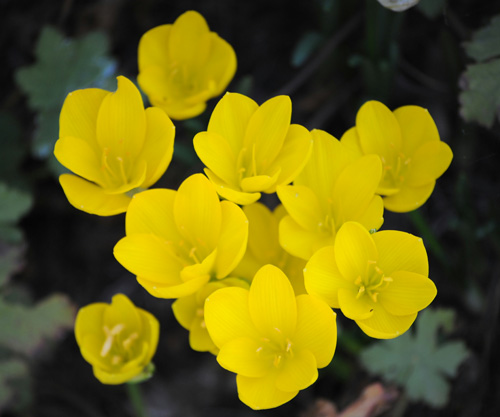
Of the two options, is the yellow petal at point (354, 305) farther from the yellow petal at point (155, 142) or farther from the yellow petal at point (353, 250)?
the yellow petal at point (155, 142)

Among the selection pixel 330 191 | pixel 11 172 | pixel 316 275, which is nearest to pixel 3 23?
pixel 11 172

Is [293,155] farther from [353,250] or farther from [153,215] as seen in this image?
[153,215]

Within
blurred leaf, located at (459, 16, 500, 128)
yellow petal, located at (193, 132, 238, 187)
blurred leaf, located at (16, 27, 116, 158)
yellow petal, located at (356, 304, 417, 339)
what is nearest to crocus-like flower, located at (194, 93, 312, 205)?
yellow petal, located at (193, 132, 238, 187)

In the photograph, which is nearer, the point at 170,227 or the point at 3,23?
the point at 170,227

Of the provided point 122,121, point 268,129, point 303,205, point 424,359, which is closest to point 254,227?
point 303,205

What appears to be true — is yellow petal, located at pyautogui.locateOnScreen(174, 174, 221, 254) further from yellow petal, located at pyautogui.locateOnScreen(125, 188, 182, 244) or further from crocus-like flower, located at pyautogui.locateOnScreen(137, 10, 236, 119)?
crocus-like flower, located at pyautogui.locateOnScreen(137, 10, 236, 119)

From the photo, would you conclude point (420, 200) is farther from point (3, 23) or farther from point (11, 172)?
point (3, 23)
